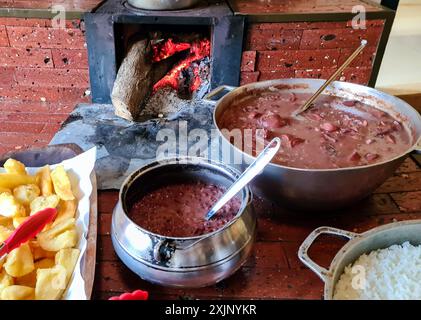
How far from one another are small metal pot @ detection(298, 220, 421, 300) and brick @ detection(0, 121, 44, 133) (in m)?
1.80

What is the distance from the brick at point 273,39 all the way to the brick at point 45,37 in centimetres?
91

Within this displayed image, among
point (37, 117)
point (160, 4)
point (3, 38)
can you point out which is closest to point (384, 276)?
point (160, 4)

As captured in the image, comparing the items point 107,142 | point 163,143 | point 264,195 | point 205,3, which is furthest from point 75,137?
point 205,3

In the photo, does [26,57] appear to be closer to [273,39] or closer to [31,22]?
[31,22]

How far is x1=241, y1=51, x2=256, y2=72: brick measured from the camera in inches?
86.4

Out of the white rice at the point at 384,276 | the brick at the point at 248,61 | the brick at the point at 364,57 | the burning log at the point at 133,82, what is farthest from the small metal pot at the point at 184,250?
the brick at the point at 364,57

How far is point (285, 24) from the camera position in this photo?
6.99 ft

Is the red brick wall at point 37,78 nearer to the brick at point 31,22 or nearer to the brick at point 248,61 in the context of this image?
the brick at point 31,22

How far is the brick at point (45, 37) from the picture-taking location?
2148 millimetres

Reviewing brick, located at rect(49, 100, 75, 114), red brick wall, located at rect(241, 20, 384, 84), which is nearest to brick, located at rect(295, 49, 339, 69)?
red brick wall, located at rect(241, 20, 384, 84)

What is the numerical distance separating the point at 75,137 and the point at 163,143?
36cm

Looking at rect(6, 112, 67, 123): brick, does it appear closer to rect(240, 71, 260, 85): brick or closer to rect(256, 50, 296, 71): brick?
rect(240, 71, 260, 85): brick

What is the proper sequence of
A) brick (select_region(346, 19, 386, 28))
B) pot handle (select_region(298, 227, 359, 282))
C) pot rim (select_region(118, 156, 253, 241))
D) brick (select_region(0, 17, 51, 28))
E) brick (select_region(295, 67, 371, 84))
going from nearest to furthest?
pot handle (select_region(298, 227, 359, 282)) → pot rim (select_region(118, 156, 253, 241)) → brick (select_region(0, 17, 51, 28)) → brick (select_region(346, 19, 386, 28)) → brick (select_region(295, 67, 371, 84))

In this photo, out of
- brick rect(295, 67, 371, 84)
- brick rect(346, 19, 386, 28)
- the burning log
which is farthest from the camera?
brick rect(295, 67, 371, 84)
